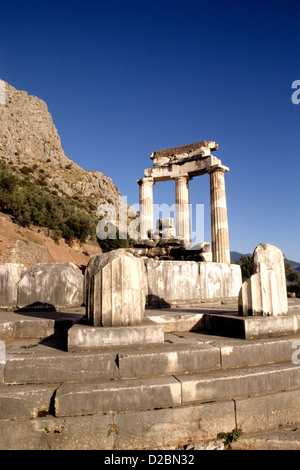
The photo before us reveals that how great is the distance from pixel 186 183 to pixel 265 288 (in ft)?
45.7

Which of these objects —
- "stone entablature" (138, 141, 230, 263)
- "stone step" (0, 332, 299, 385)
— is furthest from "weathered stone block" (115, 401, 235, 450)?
"stone entablature" (138, 141, 230, 263)

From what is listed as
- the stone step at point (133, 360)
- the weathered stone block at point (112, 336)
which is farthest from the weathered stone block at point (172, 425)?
the weathered stone block at point (112, 336)

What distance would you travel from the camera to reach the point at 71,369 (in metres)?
2.86

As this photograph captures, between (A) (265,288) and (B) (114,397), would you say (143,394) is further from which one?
(A) (265,288)

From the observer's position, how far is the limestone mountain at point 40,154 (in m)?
50.5

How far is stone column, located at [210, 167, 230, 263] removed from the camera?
1487cm

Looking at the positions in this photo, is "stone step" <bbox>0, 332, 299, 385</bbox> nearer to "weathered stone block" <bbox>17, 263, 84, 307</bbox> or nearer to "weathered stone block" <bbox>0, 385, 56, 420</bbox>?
"weathered stone block" <bbox>0, 385, 56, 420</bbox>

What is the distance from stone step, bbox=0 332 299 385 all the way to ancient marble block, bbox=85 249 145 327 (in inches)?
14.5

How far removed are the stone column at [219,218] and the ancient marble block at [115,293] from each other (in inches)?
461

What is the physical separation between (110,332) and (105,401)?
78 centimetres

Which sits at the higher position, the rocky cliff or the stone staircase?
the rocky cliff

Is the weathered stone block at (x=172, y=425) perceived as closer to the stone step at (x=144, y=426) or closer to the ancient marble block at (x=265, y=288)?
the stone step at (x=144, y=426)

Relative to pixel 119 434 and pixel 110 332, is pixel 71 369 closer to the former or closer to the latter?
pixel 110 332

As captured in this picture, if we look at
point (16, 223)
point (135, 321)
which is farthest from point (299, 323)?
point (16, 223)
